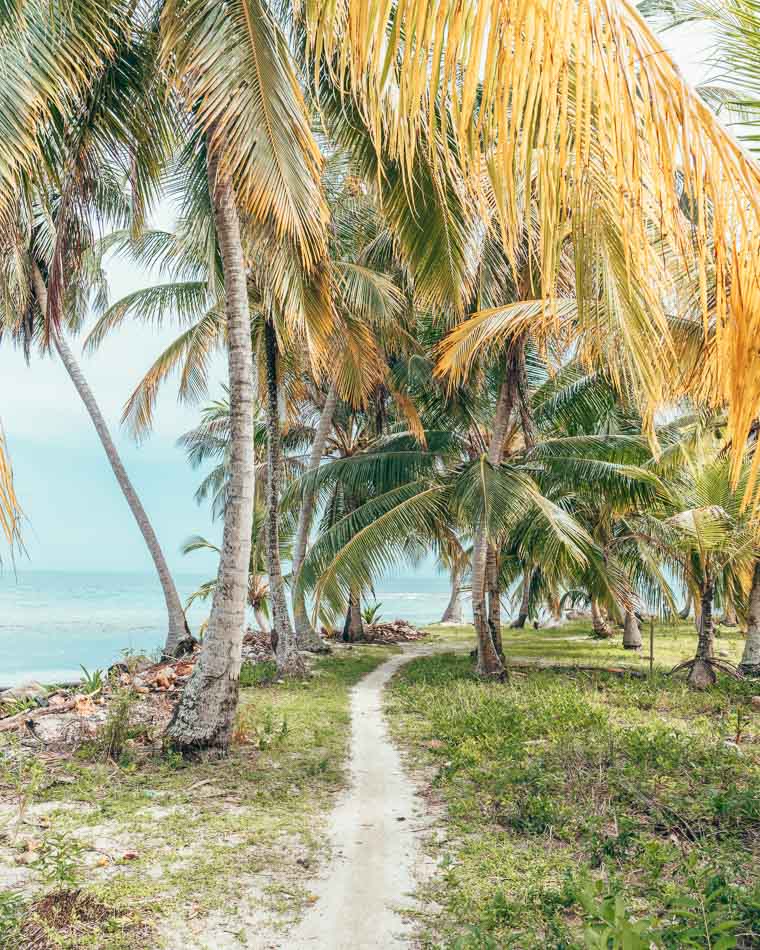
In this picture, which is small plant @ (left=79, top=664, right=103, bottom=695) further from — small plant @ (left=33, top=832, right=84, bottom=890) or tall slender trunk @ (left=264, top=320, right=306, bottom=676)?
small plant @ (left=33, top=832, right=84, bottom=890)

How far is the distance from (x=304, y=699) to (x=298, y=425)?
33.4 feet

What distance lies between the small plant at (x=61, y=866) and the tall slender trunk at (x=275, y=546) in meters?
7.98

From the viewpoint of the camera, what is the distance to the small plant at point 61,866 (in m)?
3.72

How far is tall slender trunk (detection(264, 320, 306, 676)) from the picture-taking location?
12094mm

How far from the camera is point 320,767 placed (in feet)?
21.4

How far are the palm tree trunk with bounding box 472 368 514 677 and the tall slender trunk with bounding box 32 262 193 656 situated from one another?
5.46m

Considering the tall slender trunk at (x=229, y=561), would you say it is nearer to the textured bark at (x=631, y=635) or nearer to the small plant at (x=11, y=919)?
the small plant at (x=11, y=919)

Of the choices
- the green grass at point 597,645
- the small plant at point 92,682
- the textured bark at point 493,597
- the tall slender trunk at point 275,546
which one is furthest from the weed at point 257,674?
the green grass at point 597,645

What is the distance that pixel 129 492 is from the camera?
1301cm

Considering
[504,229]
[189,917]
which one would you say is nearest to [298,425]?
[189,917]

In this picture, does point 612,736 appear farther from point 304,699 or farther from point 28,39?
point 28,39

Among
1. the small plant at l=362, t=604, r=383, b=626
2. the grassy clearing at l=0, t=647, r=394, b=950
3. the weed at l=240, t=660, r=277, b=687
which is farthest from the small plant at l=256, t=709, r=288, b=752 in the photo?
the small plant at l=362, t=604, r=383, b=626

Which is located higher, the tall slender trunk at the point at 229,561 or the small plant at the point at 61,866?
the tall slender trunk at the point at 229,561

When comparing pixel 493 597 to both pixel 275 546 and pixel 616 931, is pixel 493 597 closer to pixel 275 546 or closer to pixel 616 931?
pixel 275 546
